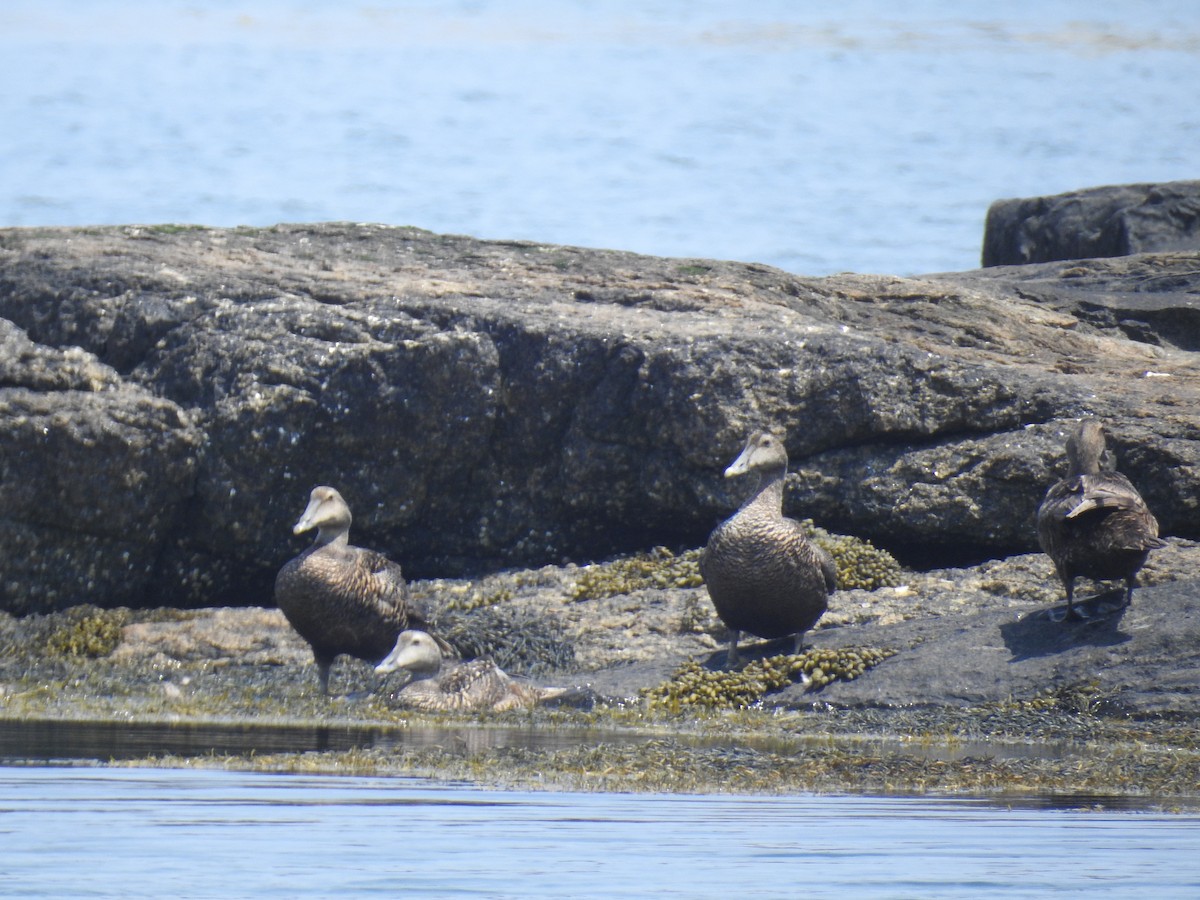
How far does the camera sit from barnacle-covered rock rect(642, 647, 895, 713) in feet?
38.5

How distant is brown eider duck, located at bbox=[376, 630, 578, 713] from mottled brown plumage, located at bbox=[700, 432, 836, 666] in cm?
132

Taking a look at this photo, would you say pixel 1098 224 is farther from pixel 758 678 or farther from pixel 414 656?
pixel 414 656

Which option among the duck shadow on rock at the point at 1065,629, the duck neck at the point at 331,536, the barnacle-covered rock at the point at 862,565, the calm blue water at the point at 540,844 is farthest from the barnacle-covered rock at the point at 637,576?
the calm blue water at the point at 540,844

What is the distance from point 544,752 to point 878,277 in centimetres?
1038

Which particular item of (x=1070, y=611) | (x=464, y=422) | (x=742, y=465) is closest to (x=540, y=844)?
(x=1070, y=611)

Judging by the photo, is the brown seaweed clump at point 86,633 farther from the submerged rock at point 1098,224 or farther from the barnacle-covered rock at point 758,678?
the submerged rock at point 1098,224

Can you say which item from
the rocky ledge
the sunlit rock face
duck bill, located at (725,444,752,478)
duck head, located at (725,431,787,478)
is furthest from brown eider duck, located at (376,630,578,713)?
the sunlit rock face

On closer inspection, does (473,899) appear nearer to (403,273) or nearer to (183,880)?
(183,880)

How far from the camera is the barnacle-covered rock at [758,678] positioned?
11750mm

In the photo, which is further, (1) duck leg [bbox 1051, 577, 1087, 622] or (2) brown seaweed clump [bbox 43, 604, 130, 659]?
(2) brown seaweed clump [bbox 43, 604, 130, 659]

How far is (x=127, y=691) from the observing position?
41.0ft

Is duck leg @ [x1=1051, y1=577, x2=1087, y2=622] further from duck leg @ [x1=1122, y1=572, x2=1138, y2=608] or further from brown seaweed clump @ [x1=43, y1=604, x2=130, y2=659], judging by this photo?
brown seaweed clump @ [x1=43, y1=604, x2=130, y2=659]

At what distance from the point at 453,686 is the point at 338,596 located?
60.2 inches

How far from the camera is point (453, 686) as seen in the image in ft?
39.1
